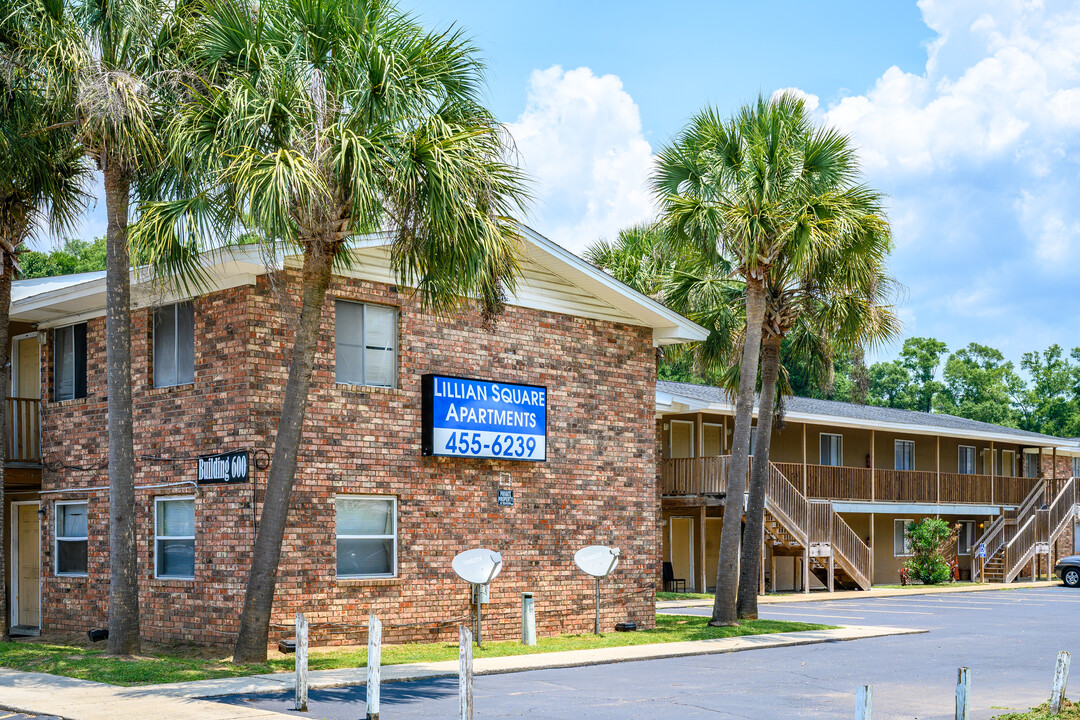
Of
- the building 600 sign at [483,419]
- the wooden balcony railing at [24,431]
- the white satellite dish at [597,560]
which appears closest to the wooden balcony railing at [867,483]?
the white satellite dish at [597,560]

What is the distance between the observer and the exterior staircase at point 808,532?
2986 cm

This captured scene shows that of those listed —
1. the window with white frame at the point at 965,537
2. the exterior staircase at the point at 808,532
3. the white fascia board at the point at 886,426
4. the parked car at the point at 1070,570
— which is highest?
the white fascia board at the point at 886,426

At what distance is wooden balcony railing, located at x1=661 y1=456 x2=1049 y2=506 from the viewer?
29.8m

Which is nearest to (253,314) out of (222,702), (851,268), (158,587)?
(158,587)

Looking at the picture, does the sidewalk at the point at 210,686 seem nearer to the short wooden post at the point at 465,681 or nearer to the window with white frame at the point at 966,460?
the short wooden post at the point at 465,681

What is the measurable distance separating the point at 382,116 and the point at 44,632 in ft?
34.9

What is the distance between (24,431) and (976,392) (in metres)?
58.0

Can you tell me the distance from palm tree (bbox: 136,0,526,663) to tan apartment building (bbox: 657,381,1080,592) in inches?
617

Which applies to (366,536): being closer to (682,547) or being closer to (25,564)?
(25,564)

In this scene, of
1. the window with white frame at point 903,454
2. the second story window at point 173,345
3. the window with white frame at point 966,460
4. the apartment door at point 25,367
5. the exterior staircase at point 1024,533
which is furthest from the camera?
the window with white frame at point 966,460

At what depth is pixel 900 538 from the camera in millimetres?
38031

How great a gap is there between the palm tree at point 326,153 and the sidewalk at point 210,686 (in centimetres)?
143

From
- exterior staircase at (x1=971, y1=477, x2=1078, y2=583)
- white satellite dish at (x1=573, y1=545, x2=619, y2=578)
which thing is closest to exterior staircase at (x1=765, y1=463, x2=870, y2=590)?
exterior staircase at (x1=971, y1=477, x2=1078, y2=583)

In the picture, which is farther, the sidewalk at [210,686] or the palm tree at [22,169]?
the palm tree at [22,169]
